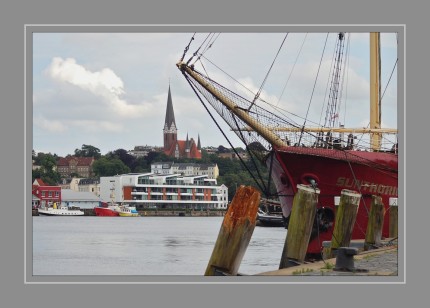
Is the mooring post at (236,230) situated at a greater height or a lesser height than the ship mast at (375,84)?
lesser

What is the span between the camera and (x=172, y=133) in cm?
1633

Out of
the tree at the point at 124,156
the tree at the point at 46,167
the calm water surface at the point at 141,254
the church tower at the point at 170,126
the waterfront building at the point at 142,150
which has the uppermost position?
the church tower at the point at 170,126

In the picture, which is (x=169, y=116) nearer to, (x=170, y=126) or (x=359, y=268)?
(x=170, y=126)

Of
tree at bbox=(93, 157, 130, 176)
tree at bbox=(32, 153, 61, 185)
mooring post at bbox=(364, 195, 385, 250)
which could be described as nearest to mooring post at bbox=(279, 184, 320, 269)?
tree at bbox=(32, 153, 61, 185)

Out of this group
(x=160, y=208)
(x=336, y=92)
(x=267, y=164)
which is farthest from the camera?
(x=267, y=164)

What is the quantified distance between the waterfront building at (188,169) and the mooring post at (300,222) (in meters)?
4.89

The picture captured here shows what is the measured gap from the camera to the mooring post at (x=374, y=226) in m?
18.7

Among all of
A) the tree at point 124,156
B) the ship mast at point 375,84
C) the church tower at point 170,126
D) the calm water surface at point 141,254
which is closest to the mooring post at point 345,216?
the ship mast at point 375,84

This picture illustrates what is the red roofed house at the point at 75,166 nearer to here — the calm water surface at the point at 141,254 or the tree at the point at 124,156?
the tree at the point at 124,156

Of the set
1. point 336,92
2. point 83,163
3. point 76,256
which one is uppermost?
point 336,92

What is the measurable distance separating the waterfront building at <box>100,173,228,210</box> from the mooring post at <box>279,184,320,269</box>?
4874 mm
